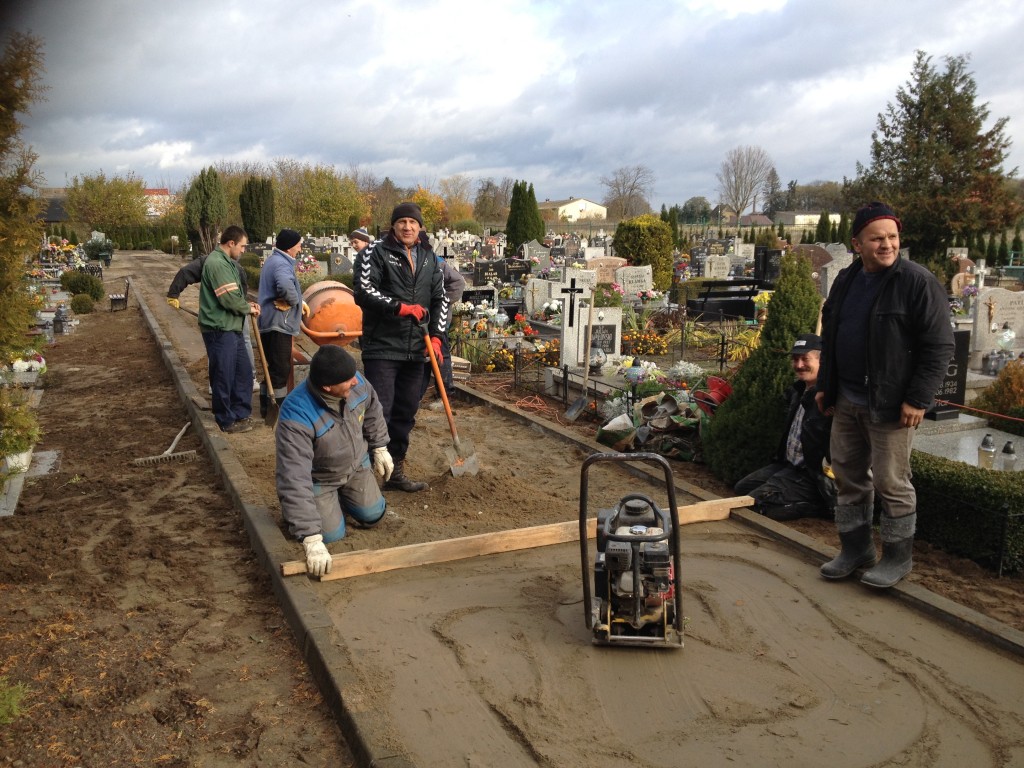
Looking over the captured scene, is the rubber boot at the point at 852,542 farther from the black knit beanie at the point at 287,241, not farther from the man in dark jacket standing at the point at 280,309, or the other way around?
the black knit beanie at the point at 287,241

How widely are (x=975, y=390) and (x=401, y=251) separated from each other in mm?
6574

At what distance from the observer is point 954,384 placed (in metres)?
7.16

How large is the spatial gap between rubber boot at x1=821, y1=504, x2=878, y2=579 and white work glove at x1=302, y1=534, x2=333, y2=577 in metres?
2.63

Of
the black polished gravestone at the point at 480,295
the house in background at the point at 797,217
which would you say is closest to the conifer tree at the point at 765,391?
the black polished gravestone at the point at 480,295

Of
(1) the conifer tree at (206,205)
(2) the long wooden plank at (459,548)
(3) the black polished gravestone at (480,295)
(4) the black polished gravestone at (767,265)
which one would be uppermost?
(1) the conifer tree at (206,205)

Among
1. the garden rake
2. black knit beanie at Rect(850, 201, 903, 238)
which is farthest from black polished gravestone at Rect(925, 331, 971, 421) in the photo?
the garden rake

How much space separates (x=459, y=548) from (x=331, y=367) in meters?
1.25

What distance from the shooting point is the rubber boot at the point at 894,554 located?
14.0ft

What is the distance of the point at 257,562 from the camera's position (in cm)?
492

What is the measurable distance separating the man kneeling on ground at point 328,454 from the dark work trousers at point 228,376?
10.5 feet

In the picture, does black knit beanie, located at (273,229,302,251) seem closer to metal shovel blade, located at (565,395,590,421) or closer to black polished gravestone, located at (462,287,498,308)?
metal shovel blade, located at (565,395,590,421)

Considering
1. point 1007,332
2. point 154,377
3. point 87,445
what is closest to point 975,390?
point 1007,332

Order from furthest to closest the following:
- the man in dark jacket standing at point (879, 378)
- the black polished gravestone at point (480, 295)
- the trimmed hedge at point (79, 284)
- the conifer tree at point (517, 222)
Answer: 1. the conifer tree at point (517, 222)
2. the trimmed hedge at point (79, 284)
3. the black polished gravestone at point (480, 295)
4. the man in dark jacket standing at point (879, 378)

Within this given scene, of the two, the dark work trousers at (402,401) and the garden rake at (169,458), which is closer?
the dark work trousers at (402,401)
